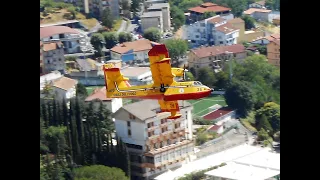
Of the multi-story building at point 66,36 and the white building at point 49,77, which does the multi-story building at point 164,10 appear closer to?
the multi-story building at point 66,36

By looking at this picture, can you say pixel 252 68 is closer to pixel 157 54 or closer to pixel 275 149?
pixel 275 149

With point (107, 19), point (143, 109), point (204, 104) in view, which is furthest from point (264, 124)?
point (107, 19)

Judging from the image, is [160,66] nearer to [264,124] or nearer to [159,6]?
[159,6]

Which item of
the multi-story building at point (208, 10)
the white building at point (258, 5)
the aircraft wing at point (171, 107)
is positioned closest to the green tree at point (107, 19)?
the multi-story building at point (208, 10)

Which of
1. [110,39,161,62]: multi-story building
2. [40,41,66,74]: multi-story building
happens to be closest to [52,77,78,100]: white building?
[40,41,66,74]: multi-story building

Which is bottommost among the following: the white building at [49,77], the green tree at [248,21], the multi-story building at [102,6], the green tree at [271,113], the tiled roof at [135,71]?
the green tree at [271,113]

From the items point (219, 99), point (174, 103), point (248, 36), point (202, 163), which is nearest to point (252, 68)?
point (248, 36)
